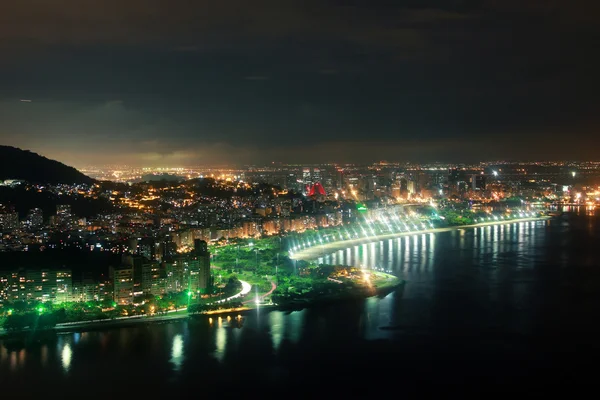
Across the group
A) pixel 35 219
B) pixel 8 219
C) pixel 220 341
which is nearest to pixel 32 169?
pixel 35 219

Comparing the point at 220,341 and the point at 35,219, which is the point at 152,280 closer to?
the point at 220,341

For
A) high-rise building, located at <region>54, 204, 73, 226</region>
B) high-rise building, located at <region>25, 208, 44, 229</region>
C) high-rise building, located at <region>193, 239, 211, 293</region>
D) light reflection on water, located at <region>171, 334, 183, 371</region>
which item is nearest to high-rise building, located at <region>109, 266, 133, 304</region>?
high-rise building, located at <region>193, 239, 211, 293</region>

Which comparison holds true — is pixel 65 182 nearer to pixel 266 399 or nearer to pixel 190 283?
pixel 190 283

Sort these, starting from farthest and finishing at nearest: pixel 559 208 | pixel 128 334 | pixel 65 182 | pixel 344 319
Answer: pixel 559 208, pixel 65 182, pixel 344 319, pixel 128 334

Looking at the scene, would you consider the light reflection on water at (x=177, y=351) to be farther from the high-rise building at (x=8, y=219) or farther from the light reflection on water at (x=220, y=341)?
the high-rise building at (x=8, y=219)

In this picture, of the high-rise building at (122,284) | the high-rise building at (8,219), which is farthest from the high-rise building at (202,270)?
the high-rise building at (8,219)

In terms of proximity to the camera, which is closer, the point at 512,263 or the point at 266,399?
the point at 266,399

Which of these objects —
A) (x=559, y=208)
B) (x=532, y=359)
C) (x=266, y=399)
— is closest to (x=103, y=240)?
(x=266, y=399)
